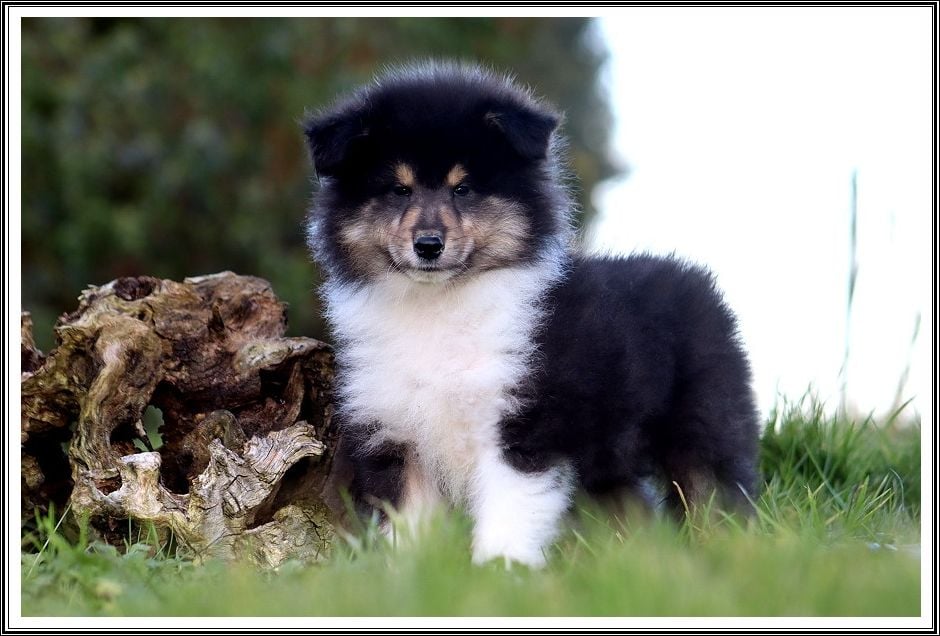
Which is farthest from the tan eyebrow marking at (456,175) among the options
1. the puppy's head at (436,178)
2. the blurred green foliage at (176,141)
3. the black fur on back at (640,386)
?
the blurred green foliage at (176,141)

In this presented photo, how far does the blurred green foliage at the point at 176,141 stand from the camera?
453 inches

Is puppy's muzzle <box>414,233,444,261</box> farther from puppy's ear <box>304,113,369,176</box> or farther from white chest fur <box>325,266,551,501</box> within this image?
puppy's ear <box>304,113,369,176</box>

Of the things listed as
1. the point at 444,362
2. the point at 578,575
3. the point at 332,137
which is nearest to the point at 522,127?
the point at 332,137

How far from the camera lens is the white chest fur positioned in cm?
405

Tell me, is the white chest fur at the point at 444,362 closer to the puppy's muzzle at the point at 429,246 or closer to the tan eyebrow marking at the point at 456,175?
the puppy's muzzle at the point at 429,246

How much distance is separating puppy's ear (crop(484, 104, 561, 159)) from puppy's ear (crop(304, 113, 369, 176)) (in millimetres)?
492

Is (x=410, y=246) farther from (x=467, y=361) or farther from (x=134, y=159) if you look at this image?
(x=134, y=159)

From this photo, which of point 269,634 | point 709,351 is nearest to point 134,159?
point 709,351

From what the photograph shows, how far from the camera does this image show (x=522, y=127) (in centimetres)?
412

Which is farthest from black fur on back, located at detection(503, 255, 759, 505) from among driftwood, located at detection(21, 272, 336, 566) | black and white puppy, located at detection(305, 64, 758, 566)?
driftwood, located at detection(21, 272, 336, 566)

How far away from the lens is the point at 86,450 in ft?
14.4

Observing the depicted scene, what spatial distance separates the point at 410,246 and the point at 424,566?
1.23 metres

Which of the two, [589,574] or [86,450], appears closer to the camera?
[589,574]

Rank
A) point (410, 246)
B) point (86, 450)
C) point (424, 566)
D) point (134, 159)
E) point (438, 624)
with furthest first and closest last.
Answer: point (134, 159) → point (86, 450) → point (410, 246) → point (424, 566) → point (438, 624)
